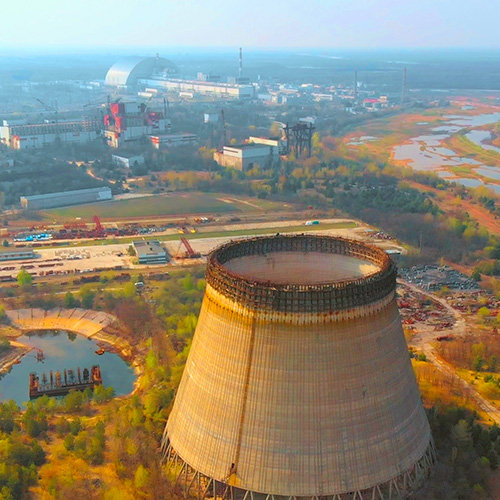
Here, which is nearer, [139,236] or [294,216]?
[139,236]

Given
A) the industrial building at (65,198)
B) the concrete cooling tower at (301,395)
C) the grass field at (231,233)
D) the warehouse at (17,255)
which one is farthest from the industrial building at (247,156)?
the concrete cooling tower at (301,395)

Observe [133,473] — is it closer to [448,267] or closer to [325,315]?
[325,315]

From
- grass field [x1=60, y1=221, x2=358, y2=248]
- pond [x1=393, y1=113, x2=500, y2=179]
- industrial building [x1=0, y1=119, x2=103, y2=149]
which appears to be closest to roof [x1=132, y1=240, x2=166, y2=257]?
grass field [x1=60, y1=221, x2=358, y2=248]

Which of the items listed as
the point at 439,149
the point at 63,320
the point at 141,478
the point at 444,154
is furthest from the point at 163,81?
the point at 141,478

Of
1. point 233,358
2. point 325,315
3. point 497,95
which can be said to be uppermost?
point 325,315

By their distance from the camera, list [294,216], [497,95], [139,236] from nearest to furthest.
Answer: [139,236] → [294,216] → [497,95]

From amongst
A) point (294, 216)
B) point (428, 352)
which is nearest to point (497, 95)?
point (294, 216)
